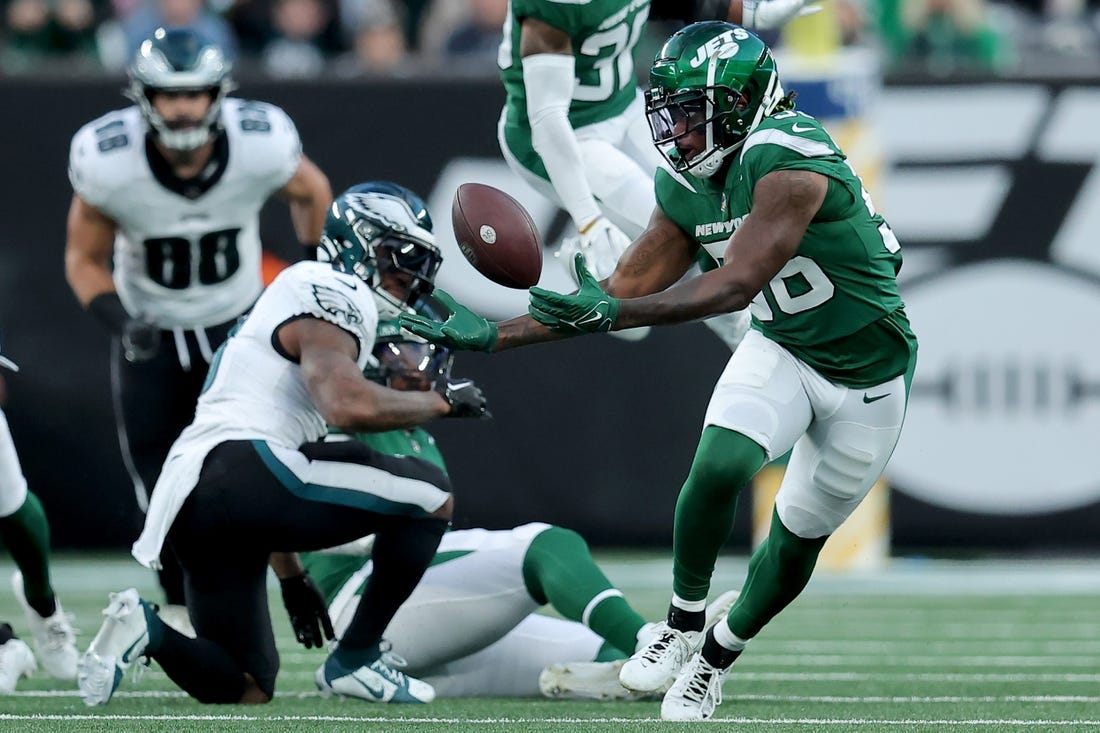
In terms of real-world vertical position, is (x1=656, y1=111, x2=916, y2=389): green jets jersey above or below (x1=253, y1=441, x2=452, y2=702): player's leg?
above

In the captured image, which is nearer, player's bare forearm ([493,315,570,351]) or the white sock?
player's bare forearm ([493,315,570,351])

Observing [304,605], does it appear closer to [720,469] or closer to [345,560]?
[345,560]

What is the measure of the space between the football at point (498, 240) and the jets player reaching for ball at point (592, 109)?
0.74 m

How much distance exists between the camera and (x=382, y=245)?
15.1 feet

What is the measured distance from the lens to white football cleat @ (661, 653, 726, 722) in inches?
164

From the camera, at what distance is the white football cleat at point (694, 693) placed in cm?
416

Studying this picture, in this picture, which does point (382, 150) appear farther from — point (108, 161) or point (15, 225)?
point (108, 161)

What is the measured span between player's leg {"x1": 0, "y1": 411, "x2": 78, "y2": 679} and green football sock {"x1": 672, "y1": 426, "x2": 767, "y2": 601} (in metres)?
1.82

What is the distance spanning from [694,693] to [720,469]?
54cm

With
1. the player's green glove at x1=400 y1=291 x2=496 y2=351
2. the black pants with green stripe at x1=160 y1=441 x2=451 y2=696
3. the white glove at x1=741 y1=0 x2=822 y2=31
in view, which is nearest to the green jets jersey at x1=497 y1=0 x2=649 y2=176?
the white glove at x1=741 y1=0 x2=822 y2=31

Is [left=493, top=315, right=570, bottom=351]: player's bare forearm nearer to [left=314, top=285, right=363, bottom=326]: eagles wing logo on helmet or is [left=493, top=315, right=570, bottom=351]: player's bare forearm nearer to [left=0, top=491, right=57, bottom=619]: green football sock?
[left=314, top=285, right=363, bottom=326]: eagles wing logo on helmet

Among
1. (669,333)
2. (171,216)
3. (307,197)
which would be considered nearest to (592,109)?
(307,197)

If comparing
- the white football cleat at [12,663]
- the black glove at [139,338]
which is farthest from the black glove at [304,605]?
the black glove at [139,338]

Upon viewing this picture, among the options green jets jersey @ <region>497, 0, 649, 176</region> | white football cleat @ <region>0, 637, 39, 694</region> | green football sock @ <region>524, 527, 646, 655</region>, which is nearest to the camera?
green football sock @ <region>524, 527, 646, 655</region>
